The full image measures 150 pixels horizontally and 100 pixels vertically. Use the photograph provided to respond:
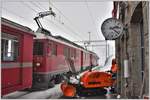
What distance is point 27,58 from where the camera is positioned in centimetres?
1072

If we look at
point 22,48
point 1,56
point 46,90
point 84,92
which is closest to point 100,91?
point 84,92

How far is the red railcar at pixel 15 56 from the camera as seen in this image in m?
8.69

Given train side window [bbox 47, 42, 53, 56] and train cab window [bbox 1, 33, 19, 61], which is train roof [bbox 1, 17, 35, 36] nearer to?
train cab window [bbox 1, 33, 19, 61]

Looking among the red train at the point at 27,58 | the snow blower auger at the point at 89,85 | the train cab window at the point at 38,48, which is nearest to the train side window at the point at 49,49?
the red train at the point at 27,58

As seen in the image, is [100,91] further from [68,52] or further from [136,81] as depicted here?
[68,52]

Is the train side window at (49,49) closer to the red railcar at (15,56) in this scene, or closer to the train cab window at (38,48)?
the train cab window at (38,48)

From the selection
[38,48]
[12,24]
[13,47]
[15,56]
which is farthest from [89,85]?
[12,24]

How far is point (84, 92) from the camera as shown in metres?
12.0

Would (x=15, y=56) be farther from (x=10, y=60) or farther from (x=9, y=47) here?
(x=9, y=47)

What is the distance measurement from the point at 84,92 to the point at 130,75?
140 inches

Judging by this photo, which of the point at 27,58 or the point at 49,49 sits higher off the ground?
the point at 49,49

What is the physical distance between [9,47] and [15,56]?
600 millimetres

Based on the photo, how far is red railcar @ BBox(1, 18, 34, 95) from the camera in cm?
869

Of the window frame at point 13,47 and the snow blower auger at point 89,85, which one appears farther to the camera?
the snow blower auger at point 89,85
